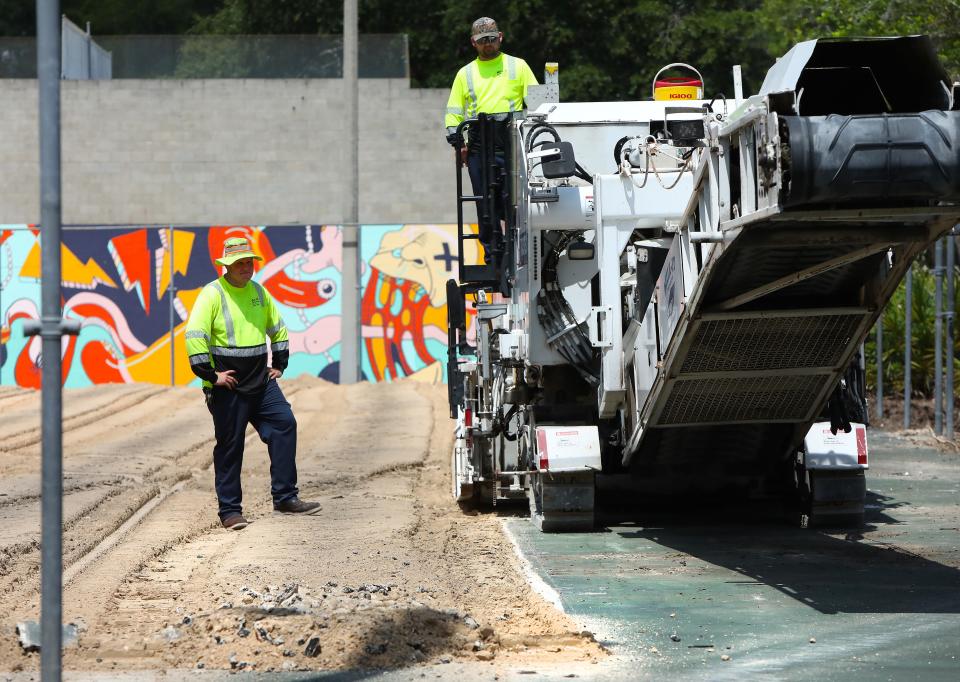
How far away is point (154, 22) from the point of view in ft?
151

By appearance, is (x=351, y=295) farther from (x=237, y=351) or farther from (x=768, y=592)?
(x=768, y=592)

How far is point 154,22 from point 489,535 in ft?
130

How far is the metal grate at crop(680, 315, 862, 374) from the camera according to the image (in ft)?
26.6

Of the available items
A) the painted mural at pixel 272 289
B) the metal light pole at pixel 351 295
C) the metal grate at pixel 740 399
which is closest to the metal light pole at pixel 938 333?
the metal grate at pixel 740 399

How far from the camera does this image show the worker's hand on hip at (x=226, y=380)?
9750 millimetres

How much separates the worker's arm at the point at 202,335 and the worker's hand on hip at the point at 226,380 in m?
0.03

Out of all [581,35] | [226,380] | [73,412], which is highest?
[581,35]

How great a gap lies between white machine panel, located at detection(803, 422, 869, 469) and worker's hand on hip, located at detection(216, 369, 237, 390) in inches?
145

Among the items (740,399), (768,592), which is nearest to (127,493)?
(740,399)

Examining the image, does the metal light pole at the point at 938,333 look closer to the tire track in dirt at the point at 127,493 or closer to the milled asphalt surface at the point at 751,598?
the milled asphalt surface at the point at 751,598

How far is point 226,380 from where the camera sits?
9.76m

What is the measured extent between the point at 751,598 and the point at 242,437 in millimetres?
3950

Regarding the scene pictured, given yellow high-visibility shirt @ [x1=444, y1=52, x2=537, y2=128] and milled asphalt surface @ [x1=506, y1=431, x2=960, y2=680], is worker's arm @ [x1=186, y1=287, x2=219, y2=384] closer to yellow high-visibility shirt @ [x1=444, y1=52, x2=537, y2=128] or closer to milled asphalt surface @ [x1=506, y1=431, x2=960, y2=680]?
milled asphalt surface @ [x1=506, y1=431, x2=960, y2=680]

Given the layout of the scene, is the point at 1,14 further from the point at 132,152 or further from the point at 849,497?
the point at 849,497
